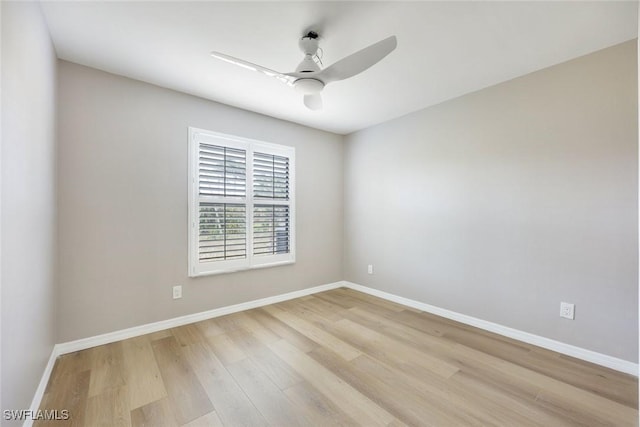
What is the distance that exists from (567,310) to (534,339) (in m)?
0.38

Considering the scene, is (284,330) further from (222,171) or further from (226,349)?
(222,171)

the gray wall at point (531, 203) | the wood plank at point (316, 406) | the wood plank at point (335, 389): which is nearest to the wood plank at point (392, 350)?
the wood plank at point (335, 389)

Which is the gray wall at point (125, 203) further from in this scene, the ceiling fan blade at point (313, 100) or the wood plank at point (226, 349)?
the ceiling fan blade at point (313, 100)

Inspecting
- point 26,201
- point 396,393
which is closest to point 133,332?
point 26,201

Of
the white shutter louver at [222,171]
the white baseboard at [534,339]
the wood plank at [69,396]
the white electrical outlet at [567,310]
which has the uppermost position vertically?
the white shutter louver at [222,171]

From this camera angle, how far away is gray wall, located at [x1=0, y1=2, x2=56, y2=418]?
1197mm

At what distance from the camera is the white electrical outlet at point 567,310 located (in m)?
2.20

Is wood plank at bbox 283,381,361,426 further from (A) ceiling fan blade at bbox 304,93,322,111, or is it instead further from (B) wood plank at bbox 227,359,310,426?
(A) ceiling fan blade at bbox 304,93,322,111

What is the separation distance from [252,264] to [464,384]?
241cm

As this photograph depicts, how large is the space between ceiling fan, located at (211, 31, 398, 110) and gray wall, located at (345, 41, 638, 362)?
174 cm

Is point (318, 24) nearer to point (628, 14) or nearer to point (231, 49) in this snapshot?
point (231, 49)

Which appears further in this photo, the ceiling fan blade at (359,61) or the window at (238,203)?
the window at (238,203)

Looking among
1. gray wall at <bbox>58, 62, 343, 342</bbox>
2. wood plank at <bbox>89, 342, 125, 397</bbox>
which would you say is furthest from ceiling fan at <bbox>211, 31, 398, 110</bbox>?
wood plank at <bbox>89, 342, 125, 397</bbox>

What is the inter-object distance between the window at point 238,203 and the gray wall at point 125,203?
0.38 ft
